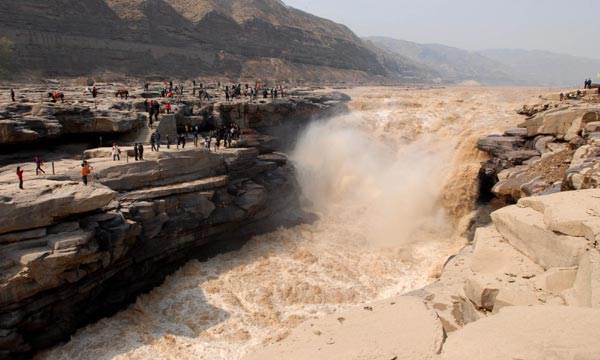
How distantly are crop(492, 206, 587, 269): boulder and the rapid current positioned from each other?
602cm

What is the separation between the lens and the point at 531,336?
599 centimetres

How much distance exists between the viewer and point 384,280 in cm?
1894

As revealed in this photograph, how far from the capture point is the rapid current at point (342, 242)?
49.9 feet

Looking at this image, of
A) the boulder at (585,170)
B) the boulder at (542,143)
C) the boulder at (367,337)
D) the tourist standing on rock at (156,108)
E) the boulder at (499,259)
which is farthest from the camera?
the tourist standing on rock at (156,108)

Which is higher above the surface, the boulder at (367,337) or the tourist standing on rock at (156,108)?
the tourist standing on rock at (156,108)

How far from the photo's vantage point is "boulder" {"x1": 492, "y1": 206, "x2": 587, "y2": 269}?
27.5ft

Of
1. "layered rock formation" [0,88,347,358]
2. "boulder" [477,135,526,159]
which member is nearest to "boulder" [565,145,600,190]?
"boulder" [477,135,526,159]

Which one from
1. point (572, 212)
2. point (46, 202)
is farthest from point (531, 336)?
point (46, 202)

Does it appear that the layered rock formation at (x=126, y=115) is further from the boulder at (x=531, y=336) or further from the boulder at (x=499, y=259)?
the boulder at (x=531, y=336)

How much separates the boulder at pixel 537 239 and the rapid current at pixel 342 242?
6025mm

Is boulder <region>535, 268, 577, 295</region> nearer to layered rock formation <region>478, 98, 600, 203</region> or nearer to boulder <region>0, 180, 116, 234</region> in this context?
layered rock formation <region>478, 98, 600, 203</region>

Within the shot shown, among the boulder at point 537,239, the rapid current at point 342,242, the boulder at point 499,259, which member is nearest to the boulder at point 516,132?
the rapid current at point 342,242

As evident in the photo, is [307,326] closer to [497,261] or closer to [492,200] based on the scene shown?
[497,261]

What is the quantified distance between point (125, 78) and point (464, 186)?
39.6 m
